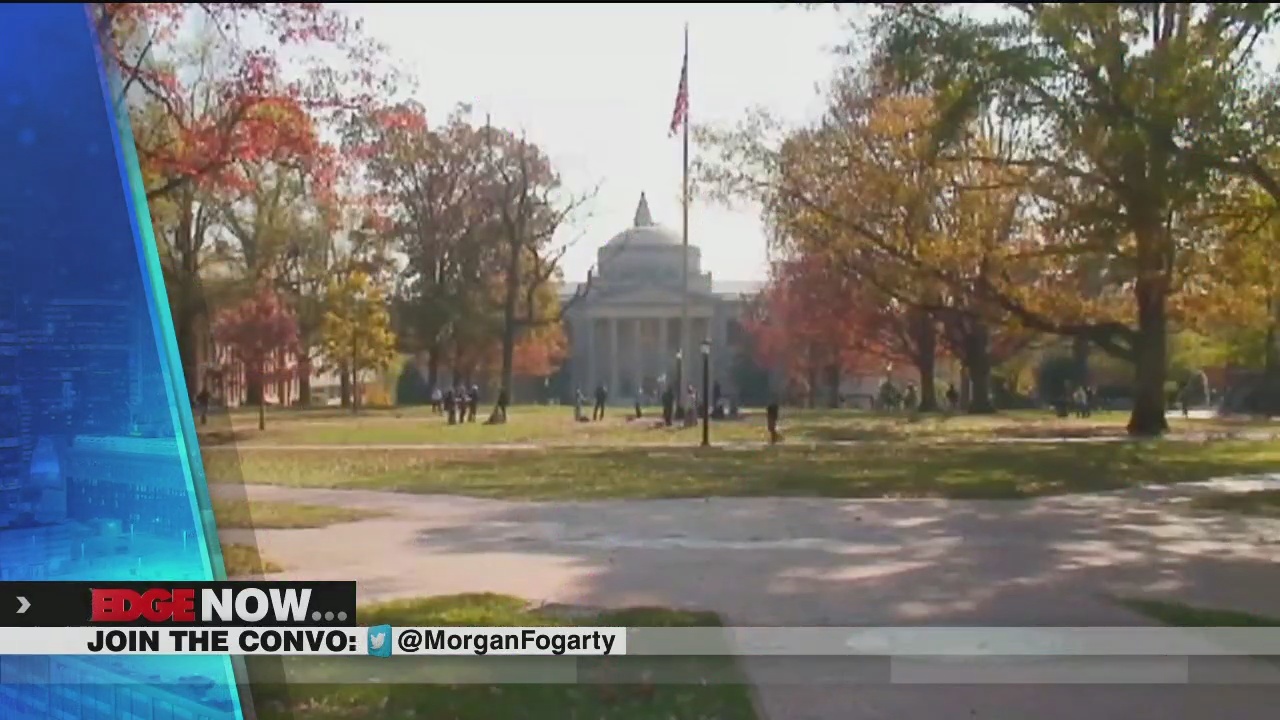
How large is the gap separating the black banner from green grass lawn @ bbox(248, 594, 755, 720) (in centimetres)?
16

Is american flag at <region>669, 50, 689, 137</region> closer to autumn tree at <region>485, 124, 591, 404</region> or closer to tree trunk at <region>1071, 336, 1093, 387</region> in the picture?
autumn tree at <region>485, 124, 591, 404</region>

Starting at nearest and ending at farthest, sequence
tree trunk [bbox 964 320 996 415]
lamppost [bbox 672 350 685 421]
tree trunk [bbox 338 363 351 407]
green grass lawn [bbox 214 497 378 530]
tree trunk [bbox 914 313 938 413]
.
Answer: green grass lawn [bbox 214 497 378 530]
tree trunk [bbox 338 363 351 407]
lamppost [bbox 672 350 685 421]
tree trunk [bbox 964 320 996 415]
tree trunk [bbox 914 313 938 413]

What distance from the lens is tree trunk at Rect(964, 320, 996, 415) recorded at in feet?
19.2

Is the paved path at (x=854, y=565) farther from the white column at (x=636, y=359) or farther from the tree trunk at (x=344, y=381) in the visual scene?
the white column at (x=636, y=359)

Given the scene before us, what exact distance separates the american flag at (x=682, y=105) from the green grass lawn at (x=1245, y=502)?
2.87 meters

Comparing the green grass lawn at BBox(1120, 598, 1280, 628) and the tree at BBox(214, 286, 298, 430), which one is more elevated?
the tree at BBox(214, 286, 298, 430)

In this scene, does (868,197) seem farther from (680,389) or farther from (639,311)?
(639,311)

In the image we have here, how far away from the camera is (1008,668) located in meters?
3.72

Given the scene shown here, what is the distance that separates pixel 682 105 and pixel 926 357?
325cm

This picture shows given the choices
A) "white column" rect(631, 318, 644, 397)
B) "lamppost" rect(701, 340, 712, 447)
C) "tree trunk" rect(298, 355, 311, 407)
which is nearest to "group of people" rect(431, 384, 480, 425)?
"tree trunk" rect(298, 355, 311, 407)

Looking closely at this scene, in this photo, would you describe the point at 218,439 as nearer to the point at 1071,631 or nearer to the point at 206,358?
the point at 206,358

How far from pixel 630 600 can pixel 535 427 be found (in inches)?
58.3

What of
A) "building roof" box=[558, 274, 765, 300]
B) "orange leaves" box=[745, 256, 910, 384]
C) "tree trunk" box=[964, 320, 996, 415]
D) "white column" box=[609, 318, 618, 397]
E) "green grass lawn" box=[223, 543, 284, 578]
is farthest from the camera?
"orange leaves" box=[745, 256, 910, 384]
